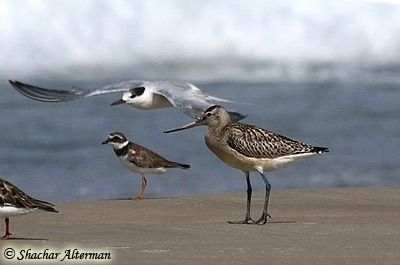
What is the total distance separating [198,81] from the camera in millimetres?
18031

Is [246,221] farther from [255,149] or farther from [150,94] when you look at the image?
[150,94]

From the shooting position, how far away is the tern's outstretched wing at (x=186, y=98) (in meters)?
10.5

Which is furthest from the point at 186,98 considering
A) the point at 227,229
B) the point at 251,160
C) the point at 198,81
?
the point at 198,81

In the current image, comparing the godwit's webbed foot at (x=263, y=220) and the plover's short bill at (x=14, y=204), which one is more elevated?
the godwit's webbed foot at (x=263, y=220)

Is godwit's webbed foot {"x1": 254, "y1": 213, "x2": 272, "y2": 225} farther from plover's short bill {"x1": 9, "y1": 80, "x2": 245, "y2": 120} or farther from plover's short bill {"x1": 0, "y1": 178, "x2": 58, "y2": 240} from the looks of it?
plover's short bill {"x1": 9, "y1": 80, "x2": 245, "y2": 120}

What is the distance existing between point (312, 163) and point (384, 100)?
4.17 m

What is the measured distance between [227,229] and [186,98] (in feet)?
9.68

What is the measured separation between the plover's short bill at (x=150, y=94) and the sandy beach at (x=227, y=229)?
100 cm

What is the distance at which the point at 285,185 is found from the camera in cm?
1115

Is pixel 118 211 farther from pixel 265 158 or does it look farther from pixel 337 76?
pixel 337 76

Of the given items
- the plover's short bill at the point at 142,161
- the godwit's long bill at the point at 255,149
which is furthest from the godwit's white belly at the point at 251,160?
the plover's short bill at the point at 142,161

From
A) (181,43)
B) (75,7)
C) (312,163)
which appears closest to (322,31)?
(181,43)

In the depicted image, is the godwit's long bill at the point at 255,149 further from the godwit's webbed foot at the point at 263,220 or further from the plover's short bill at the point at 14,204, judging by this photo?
the plover's short bill at the point at 14,204

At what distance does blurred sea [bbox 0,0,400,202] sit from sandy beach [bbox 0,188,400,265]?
4.14 feet
